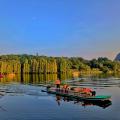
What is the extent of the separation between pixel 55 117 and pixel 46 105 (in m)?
12.5

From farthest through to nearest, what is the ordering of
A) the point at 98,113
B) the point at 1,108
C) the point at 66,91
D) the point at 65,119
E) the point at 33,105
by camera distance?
1. the point at 66,91
2. the point at 33,105
3. the point at 1,108
4. the point at 98,113
5. the point at 65,119

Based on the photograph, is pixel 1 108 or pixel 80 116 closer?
pixel 80 116

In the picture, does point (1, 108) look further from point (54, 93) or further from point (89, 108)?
point (54, 93)

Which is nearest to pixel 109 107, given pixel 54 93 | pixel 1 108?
pixel 1 108

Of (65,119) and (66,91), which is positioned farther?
(66,91)

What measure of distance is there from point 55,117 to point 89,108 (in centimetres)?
1024

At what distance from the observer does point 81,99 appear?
6719 cm

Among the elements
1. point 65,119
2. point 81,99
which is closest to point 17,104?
point 81,99

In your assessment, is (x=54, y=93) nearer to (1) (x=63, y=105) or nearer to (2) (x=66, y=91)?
(2) (x=66, y=91)

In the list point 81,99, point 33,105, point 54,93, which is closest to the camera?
point 33,105

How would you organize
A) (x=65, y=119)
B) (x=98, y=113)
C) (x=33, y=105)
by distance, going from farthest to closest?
1. (x=33, y=105)
2. (x=98, y=113)
3. (x=65, y=119)

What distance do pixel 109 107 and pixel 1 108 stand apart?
1823 cm

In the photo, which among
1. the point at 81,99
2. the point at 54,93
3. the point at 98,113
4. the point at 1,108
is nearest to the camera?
the point at 98,113

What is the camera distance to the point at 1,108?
5647 centimetres
